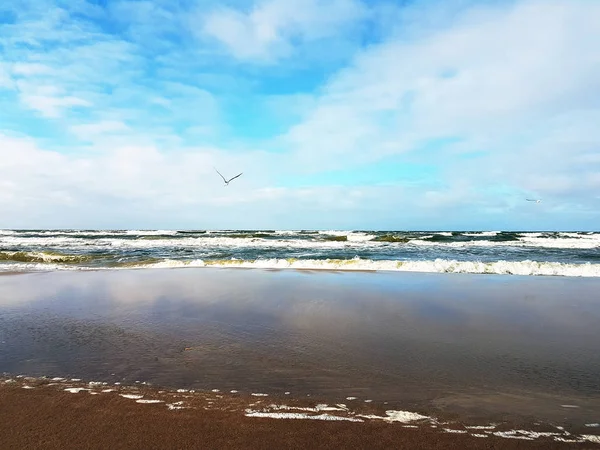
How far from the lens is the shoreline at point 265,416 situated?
9.77 ft

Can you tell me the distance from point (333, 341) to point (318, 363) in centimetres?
96

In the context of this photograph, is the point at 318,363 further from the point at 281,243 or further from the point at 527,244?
the point at 527,244

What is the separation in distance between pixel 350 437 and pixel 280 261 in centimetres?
1586

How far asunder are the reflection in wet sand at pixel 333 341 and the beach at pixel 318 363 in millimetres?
28

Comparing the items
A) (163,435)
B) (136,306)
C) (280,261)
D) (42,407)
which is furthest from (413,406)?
(280,261)

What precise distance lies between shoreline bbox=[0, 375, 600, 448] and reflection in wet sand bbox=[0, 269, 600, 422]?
256mm

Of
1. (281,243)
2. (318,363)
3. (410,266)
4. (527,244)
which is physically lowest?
(318,363)

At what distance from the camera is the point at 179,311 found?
7754 mm

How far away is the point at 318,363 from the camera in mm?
4758

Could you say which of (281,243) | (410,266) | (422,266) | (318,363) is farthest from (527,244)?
(318,363)

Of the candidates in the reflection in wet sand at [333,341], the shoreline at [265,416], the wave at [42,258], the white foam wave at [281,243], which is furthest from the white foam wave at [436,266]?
the shoreline at [265,416]

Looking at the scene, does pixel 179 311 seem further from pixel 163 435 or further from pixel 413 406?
pixel 413 406

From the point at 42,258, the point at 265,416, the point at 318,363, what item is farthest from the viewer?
the point at 42,258

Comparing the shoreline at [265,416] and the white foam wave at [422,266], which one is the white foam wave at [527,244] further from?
the shoreline at [265,416]
